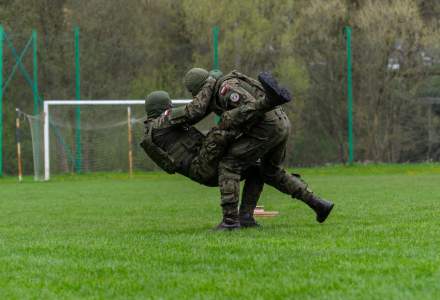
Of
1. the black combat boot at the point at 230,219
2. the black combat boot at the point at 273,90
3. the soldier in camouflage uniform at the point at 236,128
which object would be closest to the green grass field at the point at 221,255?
the black combat boot at the point at 230,219

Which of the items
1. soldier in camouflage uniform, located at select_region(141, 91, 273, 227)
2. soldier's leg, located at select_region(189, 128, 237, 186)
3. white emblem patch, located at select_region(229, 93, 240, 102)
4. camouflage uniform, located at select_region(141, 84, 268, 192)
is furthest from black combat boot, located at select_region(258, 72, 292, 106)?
camouflage uniform, located at select_region(141, 84, 268, 192)

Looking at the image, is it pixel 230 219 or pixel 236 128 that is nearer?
pixel 236 128

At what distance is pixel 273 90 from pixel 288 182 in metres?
1.31

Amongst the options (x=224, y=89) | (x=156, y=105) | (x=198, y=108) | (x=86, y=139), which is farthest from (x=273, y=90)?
(x=86, y=139)

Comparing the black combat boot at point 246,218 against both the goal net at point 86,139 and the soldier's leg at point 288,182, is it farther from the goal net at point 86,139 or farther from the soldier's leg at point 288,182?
the goal net at point 86,139

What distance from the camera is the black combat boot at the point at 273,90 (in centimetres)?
756

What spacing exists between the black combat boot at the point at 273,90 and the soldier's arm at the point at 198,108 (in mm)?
711

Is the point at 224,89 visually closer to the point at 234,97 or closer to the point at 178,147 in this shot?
the point at 234,97

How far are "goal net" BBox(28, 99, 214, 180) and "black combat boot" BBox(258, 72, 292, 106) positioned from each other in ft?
61.1

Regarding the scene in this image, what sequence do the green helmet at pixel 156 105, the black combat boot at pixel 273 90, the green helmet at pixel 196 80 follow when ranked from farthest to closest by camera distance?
the green helmet at pixel 156 105 < the green helmet at pixel 196 80 < the black combat boot at pixel 273 90

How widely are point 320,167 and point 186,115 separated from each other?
68.7 ft

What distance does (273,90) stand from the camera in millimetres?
7566

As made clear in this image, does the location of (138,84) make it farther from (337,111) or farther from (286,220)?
(286,220)

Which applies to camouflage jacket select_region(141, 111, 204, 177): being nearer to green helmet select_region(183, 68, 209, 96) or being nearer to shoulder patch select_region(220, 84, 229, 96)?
green helmet select_region(183, 68, 209, 96)
